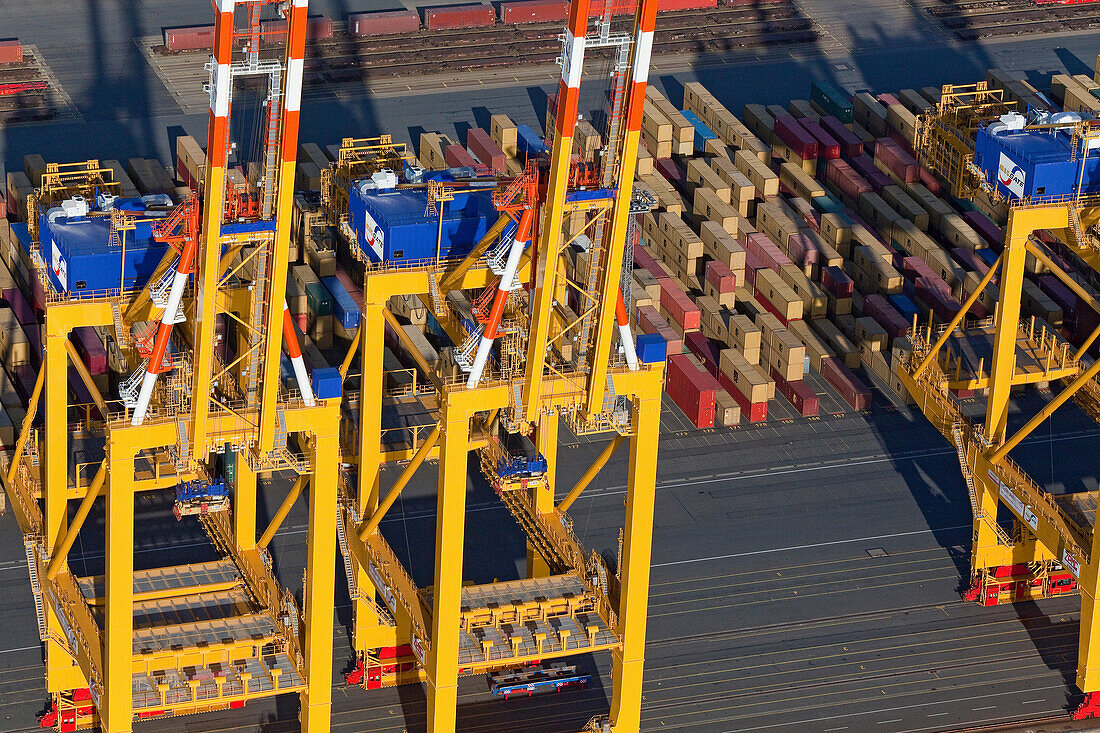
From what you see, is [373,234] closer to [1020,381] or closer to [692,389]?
[692,389]

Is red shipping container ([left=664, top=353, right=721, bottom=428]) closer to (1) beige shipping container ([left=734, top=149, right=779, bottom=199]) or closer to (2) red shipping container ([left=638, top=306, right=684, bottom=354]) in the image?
(2) red shipping container ([left=638, top=306, right=684, bottom=354])

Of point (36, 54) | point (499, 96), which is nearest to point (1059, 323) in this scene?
point (499, 96)

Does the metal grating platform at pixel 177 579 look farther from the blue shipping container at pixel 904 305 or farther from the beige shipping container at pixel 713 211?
the blue shipping container at pixel 904 305

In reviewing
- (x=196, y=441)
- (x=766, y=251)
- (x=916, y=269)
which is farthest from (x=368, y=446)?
(x=916, y=269)

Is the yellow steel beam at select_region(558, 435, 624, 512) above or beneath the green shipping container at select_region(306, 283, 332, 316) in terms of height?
above

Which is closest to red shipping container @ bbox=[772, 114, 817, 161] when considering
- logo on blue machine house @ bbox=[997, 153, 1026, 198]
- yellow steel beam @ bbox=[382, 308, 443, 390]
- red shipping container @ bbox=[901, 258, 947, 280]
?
red shipping container @ bbox=[901, 258, 947, 280]

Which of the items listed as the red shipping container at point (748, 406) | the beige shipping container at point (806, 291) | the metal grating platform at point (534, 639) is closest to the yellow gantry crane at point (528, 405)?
the metal grating platform at point (534, 639)
